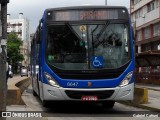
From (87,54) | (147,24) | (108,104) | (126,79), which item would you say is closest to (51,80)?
(87,54)

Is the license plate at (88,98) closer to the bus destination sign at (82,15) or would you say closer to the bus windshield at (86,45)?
the bus windshield at (86,45)

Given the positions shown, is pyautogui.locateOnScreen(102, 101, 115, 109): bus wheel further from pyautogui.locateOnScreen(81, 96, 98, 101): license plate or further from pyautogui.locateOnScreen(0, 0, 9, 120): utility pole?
pyautogui.locateOnScreen(0, 0, 9, 120): utility pole

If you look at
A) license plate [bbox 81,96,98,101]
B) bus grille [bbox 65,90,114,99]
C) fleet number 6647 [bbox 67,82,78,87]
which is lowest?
license plate [bbox 81,96,98,101]

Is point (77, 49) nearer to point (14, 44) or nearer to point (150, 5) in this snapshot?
point (150, 5)

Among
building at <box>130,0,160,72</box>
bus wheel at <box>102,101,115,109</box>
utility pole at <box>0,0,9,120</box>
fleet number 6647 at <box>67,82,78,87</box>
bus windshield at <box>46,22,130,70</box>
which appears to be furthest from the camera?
building at <box>130,0,160,72</box>

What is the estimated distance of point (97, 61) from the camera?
44.4ft

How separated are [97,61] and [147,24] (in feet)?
150

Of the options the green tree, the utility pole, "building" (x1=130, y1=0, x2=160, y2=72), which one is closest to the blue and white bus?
the utility pole

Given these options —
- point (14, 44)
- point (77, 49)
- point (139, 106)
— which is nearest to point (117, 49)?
point (77, 49)

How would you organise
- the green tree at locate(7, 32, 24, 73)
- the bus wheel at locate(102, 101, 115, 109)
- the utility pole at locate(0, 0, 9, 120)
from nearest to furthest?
the utility pole at locate(0, 0, 9, 120), the bus wheel at locate(102, 101, 115, 109), the green tree at locate(7, 32, 24, 73)

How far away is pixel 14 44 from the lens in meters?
116

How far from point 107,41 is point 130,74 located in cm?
126

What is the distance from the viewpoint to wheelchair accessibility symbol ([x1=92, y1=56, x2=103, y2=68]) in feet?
44.2

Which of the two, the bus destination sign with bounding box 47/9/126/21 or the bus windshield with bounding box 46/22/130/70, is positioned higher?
the bus destination sign with bounding box 47/9/126/21
